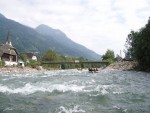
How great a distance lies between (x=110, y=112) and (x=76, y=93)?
16.9 feet

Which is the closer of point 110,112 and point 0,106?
point 110,112

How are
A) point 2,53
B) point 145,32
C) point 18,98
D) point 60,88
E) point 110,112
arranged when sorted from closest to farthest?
point 110,112 → point 18,98 → point 60,88 → point 145,32 → point 2,53

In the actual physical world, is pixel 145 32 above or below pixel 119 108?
above

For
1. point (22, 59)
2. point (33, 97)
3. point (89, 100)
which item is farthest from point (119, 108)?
point (22, 59)

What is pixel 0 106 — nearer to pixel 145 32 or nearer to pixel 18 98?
pixel 18 98

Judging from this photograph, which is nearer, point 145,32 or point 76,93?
point 76,93

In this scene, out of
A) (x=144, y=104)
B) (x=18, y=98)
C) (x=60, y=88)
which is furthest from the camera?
(x=60, y=88)

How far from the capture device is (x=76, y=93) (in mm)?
17484

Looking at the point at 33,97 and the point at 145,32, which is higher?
the point at 145,32

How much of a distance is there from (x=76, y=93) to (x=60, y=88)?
2.43 metres

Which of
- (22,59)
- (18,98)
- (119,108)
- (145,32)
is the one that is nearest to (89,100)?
(119,108)

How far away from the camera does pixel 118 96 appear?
1680 cm

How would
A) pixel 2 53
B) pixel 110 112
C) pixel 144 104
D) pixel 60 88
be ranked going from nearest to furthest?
pixel 110 112, pixel 144 104, pixel 60 88, pixel 2 53

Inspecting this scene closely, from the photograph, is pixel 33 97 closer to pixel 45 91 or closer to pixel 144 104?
pixel 45 91
